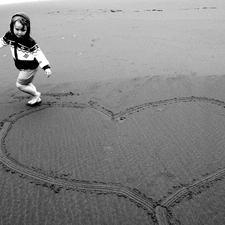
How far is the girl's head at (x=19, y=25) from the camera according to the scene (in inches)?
118

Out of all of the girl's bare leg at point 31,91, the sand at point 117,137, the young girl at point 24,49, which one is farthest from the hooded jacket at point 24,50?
the sand at point 117,137

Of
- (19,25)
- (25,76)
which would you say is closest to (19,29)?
(19,25)

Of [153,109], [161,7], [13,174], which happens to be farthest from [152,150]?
[161,7]

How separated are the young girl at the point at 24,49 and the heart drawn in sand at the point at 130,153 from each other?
1.72ft

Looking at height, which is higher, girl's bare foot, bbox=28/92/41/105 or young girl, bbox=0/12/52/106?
young girl, bbox=0/12/52/106

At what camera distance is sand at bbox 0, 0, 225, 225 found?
2090 millimetres

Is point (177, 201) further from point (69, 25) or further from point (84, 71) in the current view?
point (69, 25)

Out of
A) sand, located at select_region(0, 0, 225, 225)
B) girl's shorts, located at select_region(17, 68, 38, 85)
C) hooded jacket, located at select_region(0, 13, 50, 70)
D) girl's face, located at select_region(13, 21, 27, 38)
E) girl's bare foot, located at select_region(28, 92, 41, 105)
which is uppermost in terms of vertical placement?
girl's face, located at select_region(13, 21, 27, 38)

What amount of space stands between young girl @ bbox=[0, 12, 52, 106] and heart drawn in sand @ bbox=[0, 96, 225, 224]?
1.72 ft

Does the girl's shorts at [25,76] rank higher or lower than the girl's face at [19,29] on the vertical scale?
lower

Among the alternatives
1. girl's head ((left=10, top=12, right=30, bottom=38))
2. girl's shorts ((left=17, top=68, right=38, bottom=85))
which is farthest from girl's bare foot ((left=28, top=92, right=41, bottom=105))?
girl's head ((left=10, top=12, right=30, bottom=38))

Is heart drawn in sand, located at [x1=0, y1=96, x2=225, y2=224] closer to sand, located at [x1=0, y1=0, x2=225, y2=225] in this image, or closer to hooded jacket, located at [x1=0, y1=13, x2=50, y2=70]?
sand, located at [x1=0, y1=0, x2=225, y2=225]

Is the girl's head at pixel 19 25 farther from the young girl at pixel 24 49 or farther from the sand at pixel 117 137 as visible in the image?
the sand at pixel 117 137

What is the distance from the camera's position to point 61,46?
629cm
